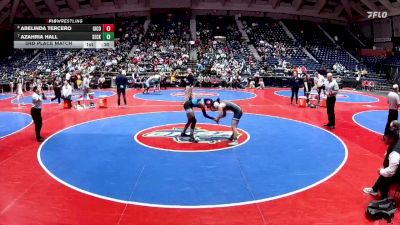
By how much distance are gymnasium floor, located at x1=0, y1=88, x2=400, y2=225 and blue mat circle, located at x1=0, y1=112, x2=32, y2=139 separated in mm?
75

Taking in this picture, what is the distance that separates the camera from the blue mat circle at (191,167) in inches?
261

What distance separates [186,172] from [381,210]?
3793 mm

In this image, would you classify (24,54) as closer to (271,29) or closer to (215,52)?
(215,52)

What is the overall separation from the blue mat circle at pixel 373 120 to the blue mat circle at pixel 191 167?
223 centimetres

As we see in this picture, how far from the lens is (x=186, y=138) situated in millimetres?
10875

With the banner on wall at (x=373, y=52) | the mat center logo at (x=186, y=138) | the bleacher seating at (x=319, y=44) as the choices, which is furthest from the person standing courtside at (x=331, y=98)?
the banner on wall at (x=373, y=52)

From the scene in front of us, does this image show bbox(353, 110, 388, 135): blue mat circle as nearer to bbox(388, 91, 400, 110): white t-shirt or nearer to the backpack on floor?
bbox(388, 91, 400, 110): white t-shirt

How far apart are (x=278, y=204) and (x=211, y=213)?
1.19 metres

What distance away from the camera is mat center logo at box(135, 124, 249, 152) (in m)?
9.89

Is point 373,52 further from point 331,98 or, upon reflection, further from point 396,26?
point 331,98

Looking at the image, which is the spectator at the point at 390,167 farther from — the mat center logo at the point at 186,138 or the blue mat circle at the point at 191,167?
the mat center logo at the point at 186,138

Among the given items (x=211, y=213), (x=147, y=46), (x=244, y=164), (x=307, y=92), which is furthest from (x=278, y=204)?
(x=147, y=46)

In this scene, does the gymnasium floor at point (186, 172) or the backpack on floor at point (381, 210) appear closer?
the backpack on floor at point (381, 210)

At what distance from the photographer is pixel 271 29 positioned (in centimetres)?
4128
